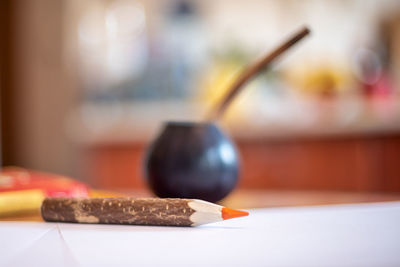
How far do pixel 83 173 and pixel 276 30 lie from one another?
1.23 m

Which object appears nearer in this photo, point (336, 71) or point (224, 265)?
point (224, 265)

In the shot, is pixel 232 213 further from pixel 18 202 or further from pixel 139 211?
pixel 18 202

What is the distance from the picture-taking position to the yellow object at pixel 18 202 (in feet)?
1.90

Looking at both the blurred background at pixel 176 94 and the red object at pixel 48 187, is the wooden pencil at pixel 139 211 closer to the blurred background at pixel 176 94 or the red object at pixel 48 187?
the red object at pixel 48 187

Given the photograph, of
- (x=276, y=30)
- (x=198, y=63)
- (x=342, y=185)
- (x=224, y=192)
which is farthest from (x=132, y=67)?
(x=224, y=192)

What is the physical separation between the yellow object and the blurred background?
61.1 inches

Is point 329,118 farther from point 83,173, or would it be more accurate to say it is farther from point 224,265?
point 224,265

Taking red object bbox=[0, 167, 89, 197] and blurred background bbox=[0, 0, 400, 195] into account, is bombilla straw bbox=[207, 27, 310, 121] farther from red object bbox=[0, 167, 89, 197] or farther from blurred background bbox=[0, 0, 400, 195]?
blurred background bbox=[0, 0, 400, 195]

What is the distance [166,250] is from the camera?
0.35 metres

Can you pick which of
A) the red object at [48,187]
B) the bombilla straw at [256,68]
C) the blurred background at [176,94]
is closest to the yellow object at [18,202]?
the red object at [48,187]

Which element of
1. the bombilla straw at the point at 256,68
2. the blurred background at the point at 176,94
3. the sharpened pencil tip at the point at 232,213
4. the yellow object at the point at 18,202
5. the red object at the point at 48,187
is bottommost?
the sharpened pencil tip at the point at 232,213

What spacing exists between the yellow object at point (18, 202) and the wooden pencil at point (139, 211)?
132mm

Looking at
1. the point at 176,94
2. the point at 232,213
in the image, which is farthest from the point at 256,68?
the point at 176,94

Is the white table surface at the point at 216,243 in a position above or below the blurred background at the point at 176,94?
below
